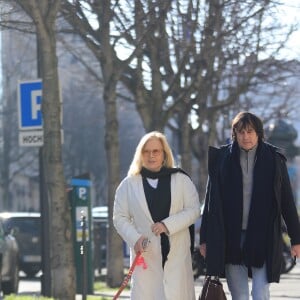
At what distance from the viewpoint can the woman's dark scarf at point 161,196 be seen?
26.3 ft

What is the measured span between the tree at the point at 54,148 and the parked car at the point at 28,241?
13.5 m

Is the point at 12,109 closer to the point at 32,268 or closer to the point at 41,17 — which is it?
the point at 32,268

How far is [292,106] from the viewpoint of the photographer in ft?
133

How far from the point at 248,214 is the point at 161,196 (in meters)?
0.81

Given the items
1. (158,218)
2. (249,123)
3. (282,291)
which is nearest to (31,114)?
(282,291)

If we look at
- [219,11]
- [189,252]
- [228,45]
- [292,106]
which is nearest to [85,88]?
[292,106]

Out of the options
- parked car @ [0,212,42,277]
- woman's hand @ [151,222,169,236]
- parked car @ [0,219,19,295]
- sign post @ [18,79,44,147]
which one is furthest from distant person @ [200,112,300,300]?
parked car @ [0,212,42,277]

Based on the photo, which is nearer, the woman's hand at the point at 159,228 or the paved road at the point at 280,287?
the woman's hand at the point at 159,228

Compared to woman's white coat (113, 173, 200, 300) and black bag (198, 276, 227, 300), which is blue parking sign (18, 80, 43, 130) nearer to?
woman's white coat (113, 173, 200, 300)

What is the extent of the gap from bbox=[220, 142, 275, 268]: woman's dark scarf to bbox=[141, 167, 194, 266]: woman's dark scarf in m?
0.54

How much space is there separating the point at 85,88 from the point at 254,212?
3635cm

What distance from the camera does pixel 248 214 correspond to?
24.9ft

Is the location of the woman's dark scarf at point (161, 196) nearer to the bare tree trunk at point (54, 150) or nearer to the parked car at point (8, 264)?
the bare tree trunk at point (54, 150)

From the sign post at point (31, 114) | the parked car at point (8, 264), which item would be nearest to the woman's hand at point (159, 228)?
the sign post at point (31, 114)
